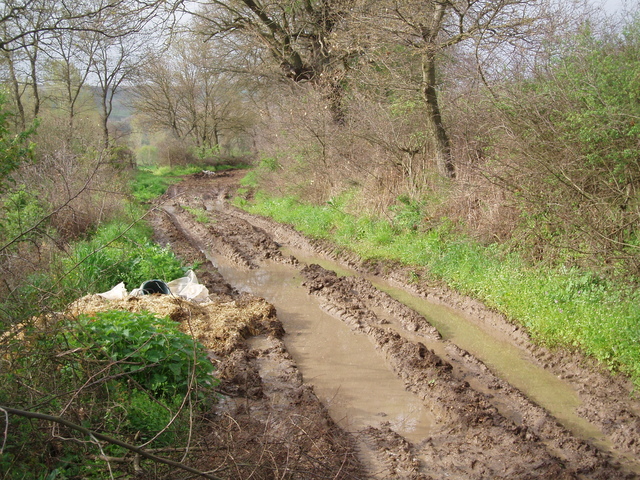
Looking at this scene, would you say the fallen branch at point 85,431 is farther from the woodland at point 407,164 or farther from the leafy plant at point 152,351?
the leafy plant at point 152,351

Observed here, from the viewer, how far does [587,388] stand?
6.24m

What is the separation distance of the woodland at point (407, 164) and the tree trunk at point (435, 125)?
0.16 ft

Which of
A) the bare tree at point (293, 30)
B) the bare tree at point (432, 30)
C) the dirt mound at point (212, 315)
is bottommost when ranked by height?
the dirt mound at point (212, 315)

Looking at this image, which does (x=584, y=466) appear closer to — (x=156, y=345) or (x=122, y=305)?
(x=156, y=345)

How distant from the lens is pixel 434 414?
19.6 feet

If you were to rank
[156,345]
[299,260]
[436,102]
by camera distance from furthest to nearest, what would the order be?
[299,260] → [436,102] → [156,345]

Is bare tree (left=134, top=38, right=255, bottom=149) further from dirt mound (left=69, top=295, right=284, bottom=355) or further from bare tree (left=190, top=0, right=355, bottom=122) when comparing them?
dirt mound (left=69, top=295, right=284, bottom=355)

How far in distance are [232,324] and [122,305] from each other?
1.81 metres

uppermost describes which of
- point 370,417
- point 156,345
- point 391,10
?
point 391,10

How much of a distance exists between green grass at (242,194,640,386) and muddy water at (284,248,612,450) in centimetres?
51

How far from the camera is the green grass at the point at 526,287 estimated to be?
6.61 metres

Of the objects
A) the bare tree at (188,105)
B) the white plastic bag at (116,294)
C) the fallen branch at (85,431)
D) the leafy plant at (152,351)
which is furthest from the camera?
the bare tree at (188,105)

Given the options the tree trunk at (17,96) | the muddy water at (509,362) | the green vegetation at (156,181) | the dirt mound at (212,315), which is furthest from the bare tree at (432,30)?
the tree trunk at (17,96)

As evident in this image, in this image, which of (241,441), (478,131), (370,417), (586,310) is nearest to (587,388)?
(586,310)
